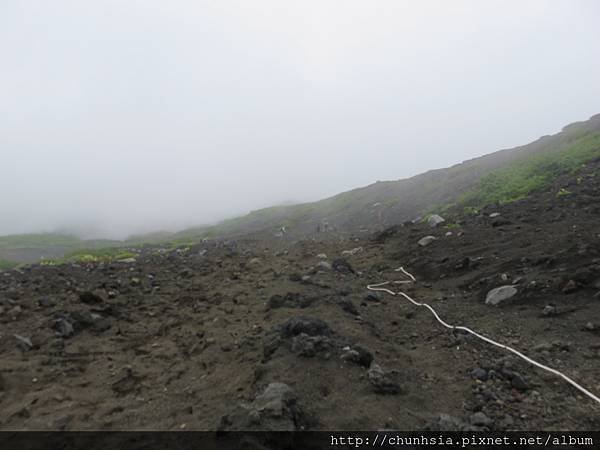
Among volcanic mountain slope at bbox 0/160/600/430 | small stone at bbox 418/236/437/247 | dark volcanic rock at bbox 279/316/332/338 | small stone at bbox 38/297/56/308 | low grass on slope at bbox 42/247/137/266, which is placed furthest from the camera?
low grass on slope at bbox 42/247/137/266

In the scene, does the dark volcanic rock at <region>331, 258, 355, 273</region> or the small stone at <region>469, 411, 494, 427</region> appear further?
the dark volcanic rock at <region>331, 258, 355, 273</region>

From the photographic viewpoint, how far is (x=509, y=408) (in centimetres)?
420

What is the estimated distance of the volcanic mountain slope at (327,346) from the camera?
14.1 ft

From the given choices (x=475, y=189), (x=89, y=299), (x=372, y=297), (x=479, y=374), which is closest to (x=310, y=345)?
(x=479, y=374)

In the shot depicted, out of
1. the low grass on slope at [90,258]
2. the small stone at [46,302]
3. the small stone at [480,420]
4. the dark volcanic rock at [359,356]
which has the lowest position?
the small stone at [480,420]

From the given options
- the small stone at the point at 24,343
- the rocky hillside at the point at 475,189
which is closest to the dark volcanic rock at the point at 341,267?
the small stone at the point at 24,343

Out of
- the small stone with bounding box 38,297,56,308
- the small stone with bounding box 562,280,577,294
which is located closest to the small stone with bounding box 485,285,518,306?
the small stone with bounding box 562,280,577,294

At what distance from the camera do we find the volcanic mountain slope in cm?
429

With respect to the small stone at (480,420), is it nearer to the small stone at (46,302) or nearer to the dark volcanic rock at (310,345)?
the dark volcanic rock at (310,345)

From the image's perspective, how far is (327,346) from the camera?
218 inches

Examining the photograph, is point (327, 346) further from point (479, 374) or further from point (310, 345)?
point (479, 374)

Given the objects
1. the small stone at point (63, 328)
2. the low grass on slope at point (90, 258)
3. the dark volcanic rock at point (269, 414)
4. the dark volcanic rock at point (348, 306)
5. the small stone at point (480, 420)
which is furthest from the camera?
the low grass on slope at point (90, 258)

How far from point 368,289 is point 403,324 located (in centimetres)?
262

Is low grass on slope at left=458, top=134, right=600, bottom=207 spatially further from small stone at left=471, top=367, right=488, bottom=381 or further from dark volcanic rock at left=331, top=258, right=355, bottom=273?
small stone at left=471, top=367, right=488, bottom=381
